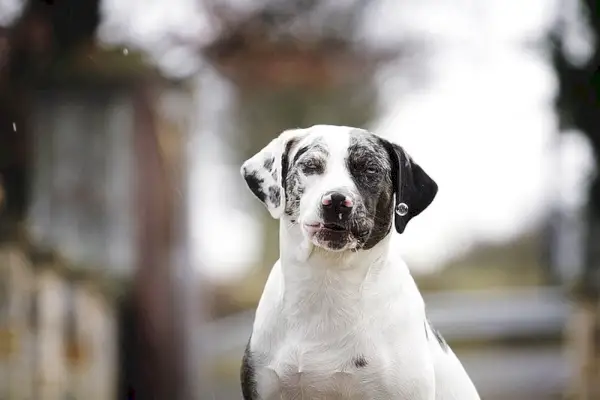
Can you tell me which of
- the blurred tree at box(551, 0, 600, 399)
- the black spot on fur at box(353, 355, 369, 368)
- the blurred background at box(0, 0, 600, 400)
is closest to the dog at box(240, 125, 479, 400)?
the black spot on fur at box(353, 355, 369, 368)

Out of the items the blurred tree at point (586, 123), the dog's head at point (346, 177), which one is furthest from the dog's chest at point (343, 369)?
the blurred tree at point (586, 123)

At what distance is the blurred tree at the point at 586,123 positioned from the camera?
2.41 meters

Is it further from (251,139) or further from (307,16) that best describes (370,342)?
(307,16)

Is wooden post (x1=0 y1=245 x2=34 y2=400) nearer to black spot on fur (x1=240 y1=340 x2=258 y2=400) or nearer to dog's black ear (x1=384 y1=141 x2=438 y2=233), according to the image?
black spot on fur (x1=240 y1=340 x2=258 y2=400)

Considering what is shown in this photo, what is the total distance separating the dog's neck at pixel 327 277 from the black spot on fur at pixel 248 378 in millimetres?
91

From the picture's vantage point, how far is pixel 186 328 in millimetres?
2281

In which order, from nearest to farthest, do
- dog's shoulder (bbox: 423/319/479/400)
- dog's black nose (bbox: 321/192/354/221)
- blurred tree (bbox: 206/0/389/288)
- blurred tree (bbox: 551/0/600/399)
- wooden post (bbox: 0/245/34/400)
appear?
dog's black nose (bbox: 321/192/354/221)
dog's shoulder (bbox: 423/319/479/400)
wooden post (bbox: 0/245/34/400)
blurred tree (bbox: 206/0/389/288)
blurred tree (bbox: 551/0/600/399)

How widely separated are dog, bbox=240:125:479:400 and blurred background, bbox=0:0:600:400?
1.02 metres

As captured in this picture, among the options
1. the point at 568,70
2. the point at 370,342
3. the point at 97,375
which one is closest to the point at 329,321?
the point at 370,342

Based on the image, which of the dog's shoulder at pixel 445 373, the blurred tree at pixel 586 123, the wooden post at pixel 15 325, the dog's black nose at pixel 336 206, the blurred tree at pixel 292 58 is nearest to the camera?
the dog's black nose at pixel 336 206

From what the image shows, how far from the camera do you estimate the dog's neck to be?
1036 mm

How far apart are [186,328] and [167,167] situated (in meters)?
0.47

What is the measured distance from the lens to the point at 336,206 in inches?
37.4

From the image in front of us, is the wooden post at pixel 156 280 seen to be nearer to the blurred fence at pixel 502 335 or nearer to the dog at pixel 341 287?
the blurred fence at pixel 502 335
